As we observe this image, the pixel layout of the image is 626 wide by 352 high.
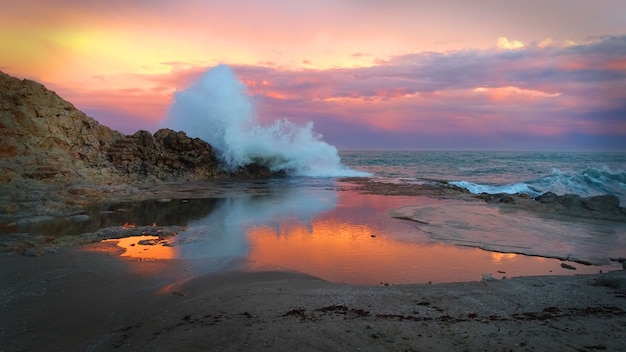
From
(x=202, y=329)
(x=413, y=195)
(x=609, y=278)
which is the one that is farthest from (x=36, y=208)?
(x=413, y=195)

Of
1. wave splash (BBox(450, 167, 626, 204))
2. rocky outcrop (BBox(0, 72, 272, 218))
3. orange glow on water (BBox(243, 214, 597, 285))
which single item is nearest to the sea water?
orange glow on water (BBox(243, 214, 597, 285))

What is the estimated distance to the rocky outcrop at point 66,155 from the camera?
11.9 metres

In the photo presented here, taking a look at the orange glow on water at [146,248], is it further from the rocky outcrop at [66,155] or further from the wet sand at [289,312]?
the rocky outcrop at [66,155]

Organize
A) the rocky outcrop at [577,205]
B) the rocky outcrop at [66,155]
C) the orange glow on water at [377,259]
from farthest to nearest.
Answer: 1. the rocky outcrop at [577,205]
2. the rocky outcrop at [66,155]
3. the orange glow on water at [377,259]

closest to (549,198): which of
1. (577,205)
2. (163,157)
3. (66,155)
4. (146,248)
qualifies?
(577,205)

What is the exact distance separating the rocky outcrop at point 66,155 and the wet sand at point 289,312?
6562mm

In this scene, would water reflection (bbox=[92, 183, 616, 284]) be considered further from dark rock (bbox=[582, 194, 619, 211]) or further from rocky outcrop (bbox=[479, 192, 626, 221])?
dark rock (bbox=[582, 194, 619, 211])

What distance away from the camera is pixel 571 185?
80.6ft

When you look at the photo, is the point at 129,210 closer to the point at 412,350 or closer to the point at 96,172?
the point at 96,172

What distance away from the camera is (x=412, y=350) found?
3.53 m

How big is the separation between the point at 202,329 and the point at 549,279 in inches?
204

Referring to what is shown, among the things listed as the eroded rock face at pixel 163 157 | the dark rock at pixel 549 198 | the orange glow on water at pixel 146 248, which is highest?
the eroded rock face at pixel 163 157

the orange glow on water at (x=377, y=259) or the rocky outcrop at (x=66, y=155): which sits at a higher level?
the rocky outcrop at (x=66, y=155)

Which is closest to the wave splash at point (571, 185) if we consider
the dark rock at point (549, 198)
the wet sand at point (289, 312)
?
the dark rock at point (549, 198)
